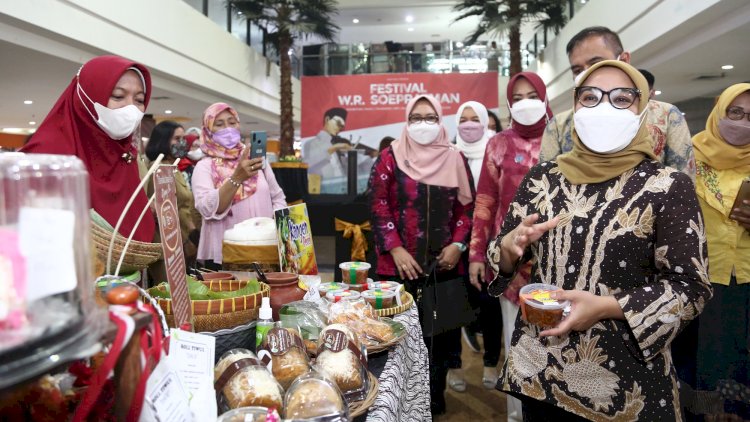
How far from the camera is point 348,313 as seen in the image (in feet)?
4.66

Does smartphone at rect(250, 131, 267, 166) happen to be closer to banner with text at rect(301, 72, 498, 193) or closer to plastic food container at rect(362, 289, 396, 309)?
plastic food container at rect(362, 289, 396, 309)

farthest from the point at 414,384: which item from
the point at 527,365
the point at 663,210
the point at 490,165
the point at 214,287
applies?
the point at 490,165

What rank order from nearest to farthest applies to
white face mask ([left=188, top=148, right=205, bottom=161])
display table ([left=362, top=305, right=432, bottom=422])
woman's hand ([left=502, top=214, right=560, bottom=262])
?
display table ([left=362, top=305, right=432, bottom=422]) < woman's hand ([left=502, top=214, right=560, bottom=262]) < white face mask ([left=188, top=148, right=205, bottom=161])

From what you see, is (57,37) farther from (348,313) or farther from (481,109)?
(348,313)

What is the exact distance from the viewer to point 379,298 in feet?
5.47

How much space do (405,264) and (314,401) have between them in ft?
5.35

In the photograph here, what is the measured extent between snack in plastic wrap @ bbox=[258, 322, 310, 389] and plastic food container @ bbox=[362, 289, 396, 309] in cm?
55

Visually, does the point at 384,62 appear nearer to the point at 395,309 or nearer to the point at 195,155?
the point at 195,155

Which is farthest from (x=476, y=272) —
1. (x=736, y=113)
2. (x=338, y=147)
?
(x=338, y=147)

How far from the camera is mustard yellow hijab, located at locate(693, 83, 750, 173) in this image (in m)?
2.24

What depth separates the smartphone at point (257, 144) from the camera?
7.08 ft

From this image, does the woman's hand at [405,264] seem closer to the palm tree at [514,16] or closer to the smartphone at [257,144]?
the smartphone at [257,144]

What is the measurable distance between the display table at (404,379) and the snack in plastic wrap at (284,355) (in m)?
0.14

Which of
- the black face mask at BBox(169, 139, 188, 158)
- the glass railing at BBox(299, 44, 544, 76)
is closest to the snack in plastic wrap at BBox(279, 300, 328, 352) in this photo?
the black face mask at BBox(169, 139, 188, 158)
